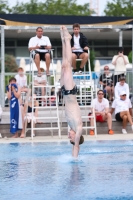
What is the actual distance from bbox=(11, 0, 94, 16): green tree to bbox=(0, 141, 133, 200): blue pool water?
42.1 meters

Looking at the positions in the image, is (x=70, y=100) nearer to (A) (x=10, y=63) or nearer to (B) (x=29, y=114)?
(B) (x=29, y=114)

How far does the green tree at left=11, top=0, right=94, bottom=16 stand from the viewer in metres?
53.9

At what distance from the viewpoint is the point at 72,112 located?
1041cm

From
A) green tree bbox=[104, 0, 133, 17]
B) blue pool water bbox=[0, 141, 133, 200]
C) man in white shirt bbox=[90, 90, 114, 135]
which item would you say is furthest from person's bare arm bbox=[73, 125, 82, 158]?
green tree bbox=[104, 0, 133, 17]

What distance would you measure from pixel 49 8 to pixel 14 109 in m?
38.9

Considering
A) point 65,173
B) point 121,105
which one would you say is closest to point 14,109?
point 121,105

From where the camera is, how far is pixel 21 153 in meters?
11.4

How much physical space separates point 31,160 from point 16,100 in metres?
5.99

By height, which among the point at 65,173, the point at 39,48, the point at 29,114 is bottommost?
the point at 65,173

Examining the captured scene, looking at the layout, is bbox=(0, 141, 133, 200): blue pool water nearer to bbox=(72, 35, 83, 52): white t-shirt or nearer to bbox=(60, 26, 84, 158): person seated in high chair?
bbox=(60, 26, 84, 158): person seated in high chair

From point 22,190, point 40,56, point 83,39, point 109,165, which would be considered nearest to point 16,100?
point 40,56

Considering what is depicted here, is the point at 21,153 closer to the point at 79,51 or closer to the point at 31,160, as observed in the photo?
the point at 31,160

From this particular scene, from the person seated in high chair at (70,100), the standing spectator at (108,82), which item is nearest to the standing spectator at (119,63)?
the standing spectator at (108,82)

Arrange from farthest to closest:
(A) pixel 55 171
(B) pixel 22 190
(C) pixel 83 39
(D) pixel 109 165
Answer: (C) pixel 83 39 < (D) pixel 109 165 < (A) pixel 55 171 < (B) pixel 22 190
